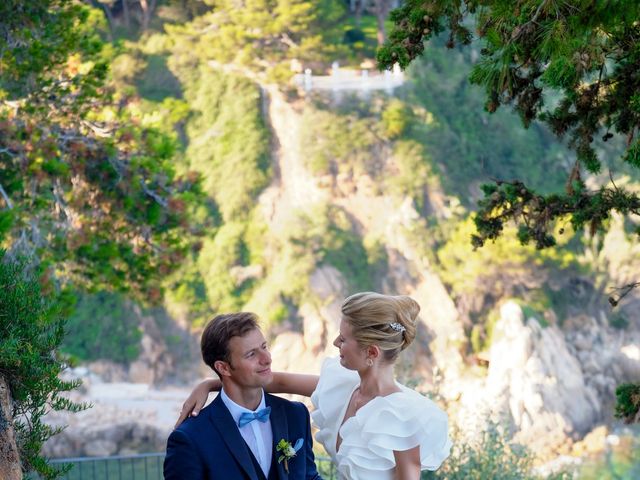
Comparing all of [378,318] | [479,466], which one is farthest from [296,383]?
[479,466]

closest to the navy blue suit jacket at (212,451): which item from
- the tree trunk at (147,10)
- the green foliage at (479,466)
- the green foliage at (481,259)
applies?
the green foliage at (479,466)

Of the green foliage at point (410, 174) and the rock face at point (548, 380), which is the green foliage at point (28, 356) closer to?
the rock face at point (548, 380)

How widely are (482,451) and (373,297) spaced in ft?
14.6

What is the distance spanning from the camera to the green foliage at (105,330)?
19.2 metres

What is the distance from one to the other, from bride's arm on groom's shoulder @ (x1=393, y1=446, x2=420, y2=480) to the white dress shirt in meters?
0.30

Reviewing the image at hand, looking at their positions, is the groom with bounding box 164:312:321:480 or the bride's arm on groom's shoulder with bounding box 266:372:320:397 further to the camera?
the bride's arm on groom's shoulder with bounding box 266:372:320:397

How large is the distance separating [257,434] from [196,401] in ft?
0.68

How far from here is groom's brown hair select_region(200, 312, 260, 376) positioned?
2156 mm

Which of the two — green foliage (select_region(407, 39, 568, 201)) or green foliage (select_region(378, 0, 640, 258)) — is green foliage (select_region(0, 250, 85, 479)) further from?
green foliage (select_region(407, 39, 568, 201))

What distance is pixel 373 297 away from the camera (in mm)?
2133

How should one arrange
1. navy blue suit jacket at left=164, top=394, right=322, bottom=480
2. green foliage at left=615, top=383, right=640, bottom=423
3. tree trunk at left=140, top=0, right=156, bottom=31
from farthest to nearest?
tree trunk at left=140, top=0, right=156, bottom=31
green foliage at left=615, top=383, right=640, bottom=423
navy blue suit jacket at left=164, top=394, right=322, bottom=480

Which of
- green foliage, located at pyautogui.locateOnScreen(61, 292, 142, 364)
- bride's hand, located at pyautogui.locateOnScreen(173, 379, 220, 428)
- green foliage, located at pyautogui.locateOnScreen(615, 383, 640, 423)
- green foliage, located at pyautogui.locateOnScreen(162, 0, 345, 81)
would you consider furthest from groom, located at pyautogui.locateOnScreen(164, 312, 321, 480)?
green foliage, located at pyautogui.locateOnScreen(162, 0, 345, 81)

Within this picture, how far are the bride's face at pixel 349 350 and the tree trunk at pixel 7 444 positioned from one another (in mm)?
890

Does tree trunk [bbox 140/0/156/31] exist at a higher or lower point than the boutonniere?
lower
